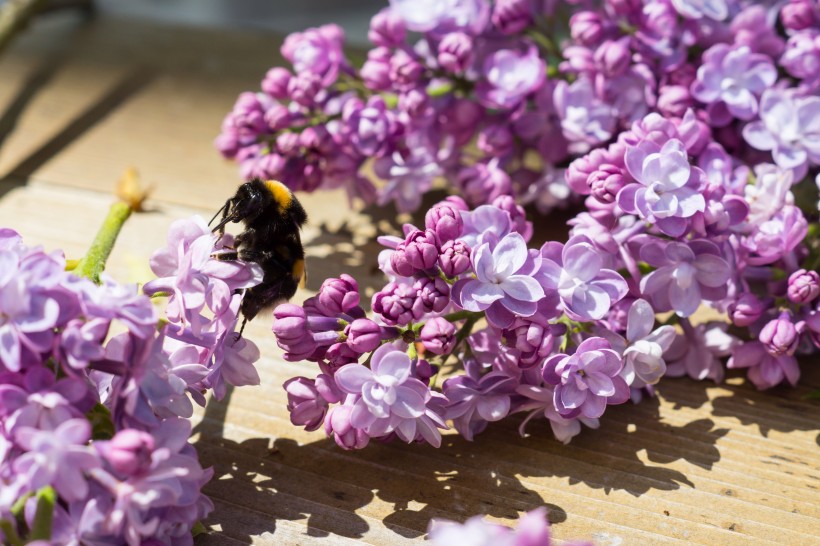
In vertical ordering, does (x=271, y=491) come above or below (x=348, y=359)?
below

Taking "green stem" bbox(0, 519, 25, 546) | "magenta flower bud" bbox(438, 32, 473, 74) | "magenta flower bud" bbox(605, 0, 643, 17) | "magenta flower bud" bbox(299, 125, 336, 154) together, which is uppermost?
"magenta flower bud" bbox(605, 0, 643, 17)

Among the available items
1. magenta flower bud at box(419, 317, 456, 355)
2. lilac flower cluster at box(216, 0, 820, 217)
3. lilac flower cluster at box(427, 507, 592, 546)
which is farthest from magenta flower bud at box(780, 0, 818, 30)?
lilac flower cluster at box(427, 507, 592, 546)

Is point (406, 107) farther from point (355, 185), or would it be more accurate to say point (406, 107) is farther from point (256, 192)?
point (256, 192)

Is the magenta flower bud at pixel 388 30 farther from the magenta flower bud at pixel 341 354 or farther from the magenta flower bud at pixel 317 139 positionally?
the magenta flower bud at pixel 341 354

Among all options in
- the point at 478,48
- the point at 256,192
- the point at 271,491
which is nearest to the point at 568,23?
the point at 478,48

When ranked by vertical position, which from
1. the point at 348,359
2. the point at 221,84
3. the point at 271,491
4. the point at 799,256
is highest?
the point at 221,84

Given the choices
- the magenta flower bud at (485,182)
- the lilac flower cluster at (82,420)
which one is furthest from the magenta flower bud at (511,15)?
the lilac flower cluster at (82,420)

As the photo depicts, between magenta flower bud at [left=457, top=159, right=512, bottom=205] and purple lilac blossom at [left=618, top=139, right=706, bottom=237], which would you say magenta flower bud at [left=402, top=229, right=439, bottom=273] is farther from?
magenta flower bud at [left=457, top=159, right=512, bottom=205]
